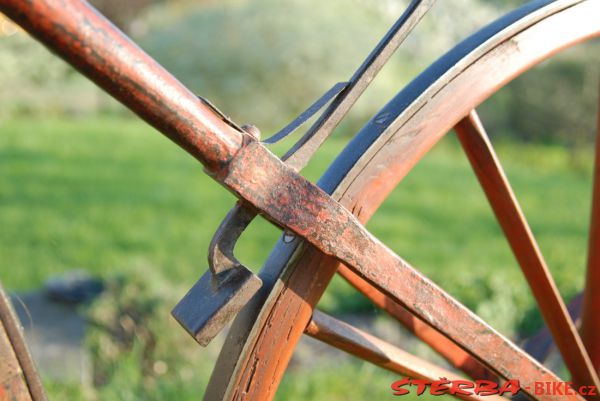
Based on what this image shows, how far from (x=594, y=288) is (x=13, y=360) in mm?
1065

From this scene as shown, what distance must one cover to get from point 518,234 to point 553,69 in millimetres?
9296

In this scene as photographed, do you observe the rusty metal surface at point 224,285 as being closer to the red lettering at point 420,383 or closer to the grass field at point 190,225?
the red lettering at point 420,383

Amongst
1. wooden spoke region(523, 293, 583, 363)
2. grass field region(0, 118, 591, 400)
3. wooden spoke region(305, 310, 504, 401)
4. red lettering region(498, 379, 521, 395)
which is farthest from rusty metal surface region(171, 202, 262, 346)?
grass field region(0, 118, 591, 400)

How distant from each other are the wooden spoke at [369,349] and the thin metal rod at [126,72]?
0.38 metres

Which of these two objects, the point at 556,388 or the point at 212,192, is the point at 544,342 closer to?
the point at 556,388

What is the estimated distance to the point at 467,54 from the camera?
3.90ft

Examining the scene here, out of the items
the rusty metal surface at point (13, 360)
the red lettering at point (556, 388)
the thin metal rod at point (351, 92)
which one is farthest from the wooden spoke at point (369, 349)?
the rusty metal surface at point (13, 360)

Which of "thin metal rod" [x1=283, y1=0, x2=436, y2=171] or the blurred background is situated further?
the blurred background

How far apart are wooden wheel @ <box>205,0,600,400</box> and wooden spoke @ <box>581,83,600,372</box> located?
0.29 m

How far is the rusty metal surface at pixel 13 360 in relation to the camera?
1018 millimetres

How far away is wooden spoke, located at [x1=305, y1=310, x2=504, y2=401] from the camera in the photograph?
1.27 metres

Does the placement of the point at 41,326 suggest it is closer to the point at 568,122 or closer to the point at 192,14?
the point at 568,122

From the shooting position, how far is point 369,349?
1.31m

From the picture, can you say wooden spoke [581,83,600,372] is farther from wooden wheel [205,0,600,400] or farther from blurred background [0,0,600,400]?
blurred background [0,0,600,400]
